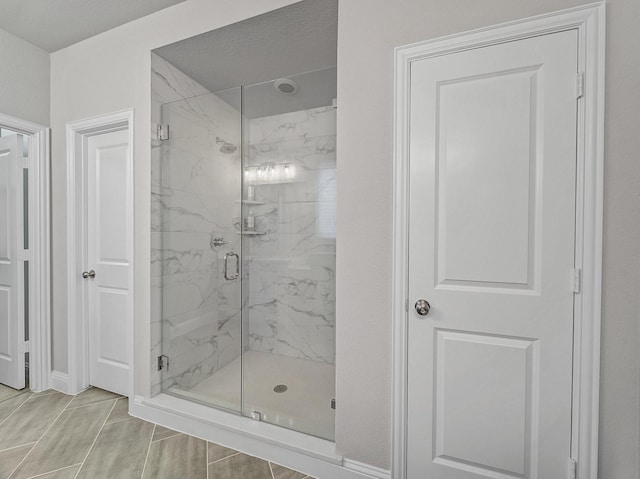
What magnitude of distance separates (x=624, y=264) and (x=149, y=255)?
2.49m

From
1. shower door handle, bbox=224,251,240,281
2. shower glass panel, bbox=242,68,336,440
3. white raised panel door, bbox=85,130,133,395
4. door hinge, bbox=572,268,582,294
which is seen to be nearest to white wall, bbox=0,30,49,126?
white raised panel door, bbox=85,130,133,395

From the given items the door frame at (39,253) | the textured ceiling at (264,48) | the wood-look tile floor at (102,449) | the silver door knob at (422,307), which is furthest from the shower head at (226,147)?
the wood-look tile floor at (102,449)

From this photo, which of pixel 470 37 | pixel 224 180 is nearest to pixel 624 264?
pixel 470 37

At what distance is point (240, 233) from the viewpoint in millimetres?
2428

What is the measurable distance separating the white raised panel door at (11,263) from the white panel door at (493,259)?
2927mm

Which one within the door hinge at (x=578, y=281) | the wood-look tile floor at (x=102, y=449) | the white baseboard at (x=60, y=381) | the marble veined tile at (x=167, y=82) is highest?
the marble veined tile at (x=167, y=82)

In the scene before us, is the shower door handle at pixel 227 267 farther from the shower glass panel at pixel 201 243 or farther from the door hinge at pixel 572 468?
the door hinge at pixel 572 468

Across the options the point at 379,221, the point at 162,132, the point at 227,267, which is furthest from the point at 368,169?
the point at 162,132

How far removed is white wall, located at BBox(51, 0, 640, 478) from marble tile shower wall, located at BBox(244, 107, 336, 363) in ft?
2.27

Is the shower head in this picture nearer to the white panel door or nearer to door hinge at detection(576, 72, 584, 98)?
the white panel door

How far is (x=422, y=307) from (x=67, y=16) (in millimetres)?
2866

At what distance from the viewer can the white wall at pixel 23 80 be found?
85.1 inches

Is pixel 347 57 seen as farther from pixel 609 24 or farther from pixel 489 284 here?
pixel 489 284

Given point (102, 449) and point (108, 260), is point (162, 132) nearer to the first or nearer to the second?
point (108, 260)
